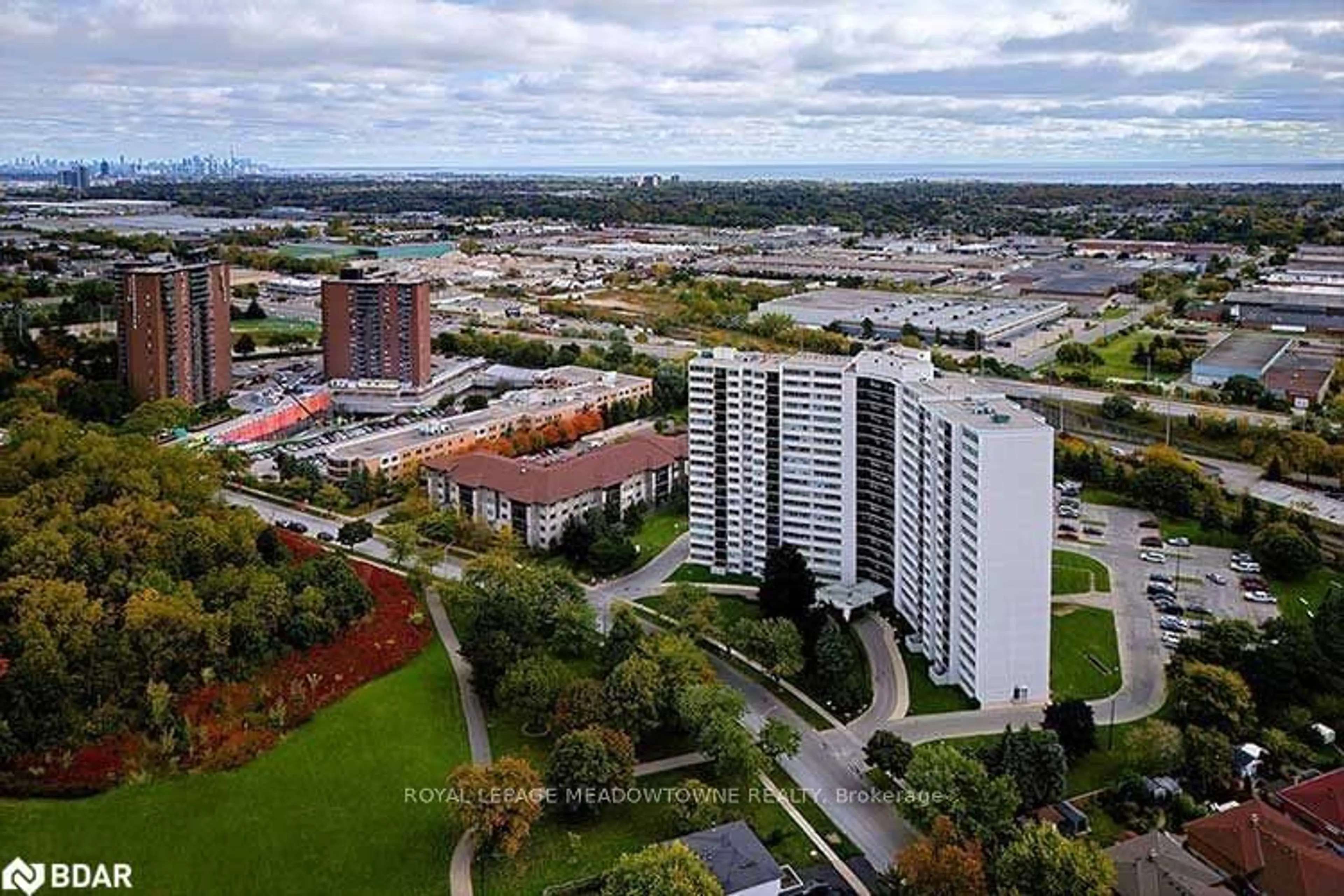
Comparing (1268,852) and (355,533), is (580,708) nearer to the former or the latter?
(1268,852)

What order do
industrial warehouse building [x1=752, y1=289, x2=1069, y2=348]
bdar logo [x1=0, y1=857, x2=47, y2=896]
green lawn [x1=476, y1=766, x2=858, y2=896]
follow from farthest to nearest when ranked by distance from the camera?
industrial warehouse building [x1=752, y1=289, x2=1069, y2=348] → green lawn [x1=476, y1=766, x2=858, y2=896] → bdar logo [x1=0, y1=857, x2=47, y2=896]

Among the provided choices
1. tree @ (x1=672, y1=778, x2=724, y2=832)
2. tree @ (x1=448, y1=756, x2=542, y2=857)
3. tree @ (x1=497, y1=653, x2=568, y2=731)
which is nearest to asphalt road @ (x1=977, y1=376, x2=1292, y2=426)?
tree @ (x1=497, y1=653, x2=568, y2=731)

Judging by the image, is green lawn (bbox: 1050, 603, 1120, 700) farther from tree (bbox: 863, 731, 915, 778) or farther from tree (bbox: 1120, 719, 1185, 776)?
tree (bbox: 863, 731, 915, 778)

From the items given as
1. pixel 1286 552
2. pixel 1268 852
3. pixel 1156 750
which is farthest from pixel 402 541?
pixel 1286 552

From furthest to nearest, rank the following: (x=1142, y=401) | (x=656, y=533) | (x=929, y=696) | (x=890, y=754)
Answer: (x=1142, y=401), (x=656, y=533), (x=929, y=696), (x=890, y=754)

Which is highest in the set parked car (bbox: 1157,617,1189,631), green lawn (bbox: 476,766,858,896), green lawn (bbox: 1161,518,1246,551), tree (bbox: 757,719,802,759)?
green lawn (bbox: 1161,518,1246,551)

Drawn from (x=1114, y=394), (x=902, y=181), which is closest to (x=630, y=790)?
(x=1114, y=394)

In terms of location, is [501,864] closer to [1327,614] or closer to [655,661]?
[655,661]
